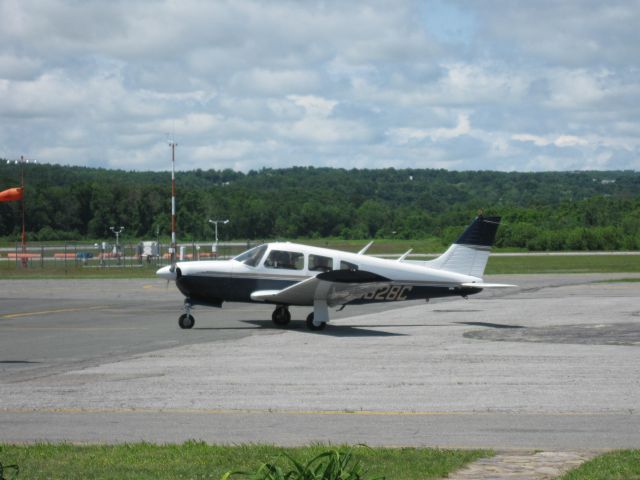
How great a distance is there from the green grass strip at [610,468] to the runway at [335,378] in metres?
0.83

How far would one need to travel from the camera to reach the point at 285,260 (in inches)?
964

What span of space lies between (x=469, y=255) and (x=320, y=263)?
159 inches

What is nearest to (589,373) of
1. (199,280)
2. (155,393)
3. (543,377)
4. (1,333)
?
(543,377)

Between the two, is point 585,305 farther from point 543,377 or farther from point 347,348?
point 543,377

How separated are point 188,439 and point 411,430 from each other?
236cm

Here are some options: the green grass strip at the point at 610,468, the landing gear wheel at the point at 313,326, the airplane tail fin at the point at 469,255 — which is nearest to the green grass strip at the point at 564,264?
the airplane tail fin at the point at 469,255

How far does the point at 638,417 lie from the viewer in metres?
11.1

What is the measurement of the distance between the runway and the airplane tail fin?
4.68ft

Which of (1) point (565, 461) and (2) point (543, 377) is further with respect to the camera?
(2) point (543, 377)

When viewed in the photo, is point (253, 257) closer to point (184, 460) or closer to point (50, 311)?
point (50, 311)

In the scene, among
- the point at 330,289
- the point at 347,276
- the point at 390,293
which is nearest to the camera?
the point at 347,276

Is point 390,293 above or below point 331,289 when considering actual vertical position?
below

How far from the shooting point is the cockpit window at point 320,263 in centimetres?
2423

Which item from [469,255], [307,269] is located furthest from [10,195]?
[469,255]
